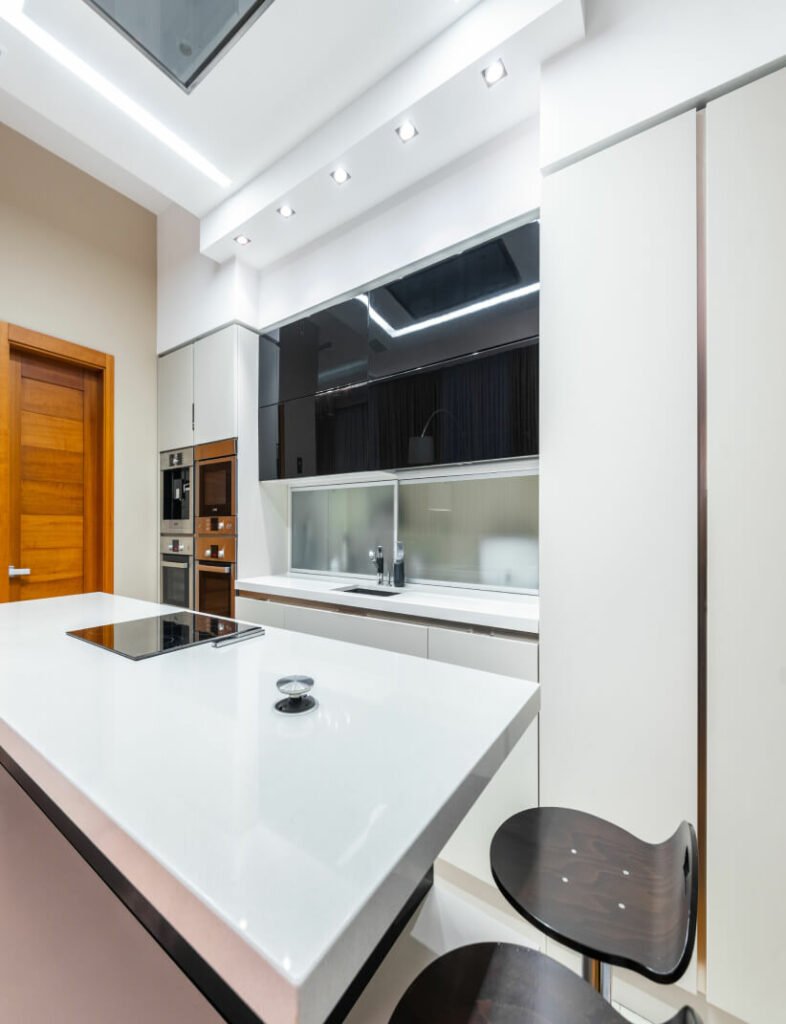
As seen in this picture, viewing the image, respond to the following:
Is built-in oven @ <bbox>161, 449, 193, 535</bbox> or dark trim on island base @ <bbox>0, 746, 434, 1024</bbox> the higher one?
built-in oven @ <bbox>161, 449, 193, 535</bbox>

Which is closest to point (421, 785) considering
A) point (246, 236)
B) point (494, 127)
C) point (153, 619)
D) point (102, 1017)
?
point (102, 1017)

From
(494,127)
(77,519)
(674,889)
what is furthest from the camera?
(77,519)

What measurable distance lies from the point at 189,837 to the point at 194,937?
0.10 m

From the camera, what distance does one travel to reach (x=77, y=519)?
3.12 m

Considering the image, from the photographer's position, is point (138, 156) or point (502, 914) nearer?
point (502, 914)

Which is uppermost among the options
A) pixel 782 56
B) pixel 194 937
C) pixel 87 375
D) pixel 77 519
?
pixel 782 56

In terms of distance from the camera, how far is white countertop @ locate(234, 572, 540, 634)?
1.76 metres

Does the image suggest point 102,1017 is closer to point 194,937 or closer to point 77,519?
point 194,937

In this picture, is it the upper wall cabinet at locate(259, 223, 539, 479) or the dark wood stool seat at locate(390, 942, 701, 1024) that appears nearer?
the dark wood stool seat at locate(390, 942, 701, 1024)

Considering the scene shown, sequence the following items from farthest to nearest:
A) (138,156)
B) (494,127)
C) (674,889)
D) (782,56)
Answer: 1. (138,156)
2. (494,127)
3. (782,56)
4. (674,889)

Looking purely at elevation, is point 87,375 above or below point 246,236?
below

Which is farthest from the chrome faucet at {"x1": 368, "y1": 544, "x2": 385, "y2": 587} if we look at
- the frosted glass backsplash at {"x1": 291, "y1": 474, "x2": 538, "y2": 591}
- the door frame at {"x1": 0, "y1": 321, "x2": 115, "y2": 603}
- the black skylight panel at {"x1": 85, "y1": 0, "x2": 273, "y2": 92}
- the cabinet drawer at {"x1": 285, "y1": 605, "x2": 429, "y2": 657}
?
the black skylight panel at {"x1": 85, "y1": 0, "x2": 273, "y2": 92}

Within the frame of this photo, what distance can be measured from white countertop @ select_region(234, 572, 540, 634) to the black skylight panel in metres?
2.24

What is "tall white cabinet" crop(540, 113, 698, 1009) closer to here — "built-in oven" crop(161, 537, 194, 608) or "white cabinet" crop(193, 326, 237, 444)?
"white cabinet" crop(193, 326, 237, 444)
